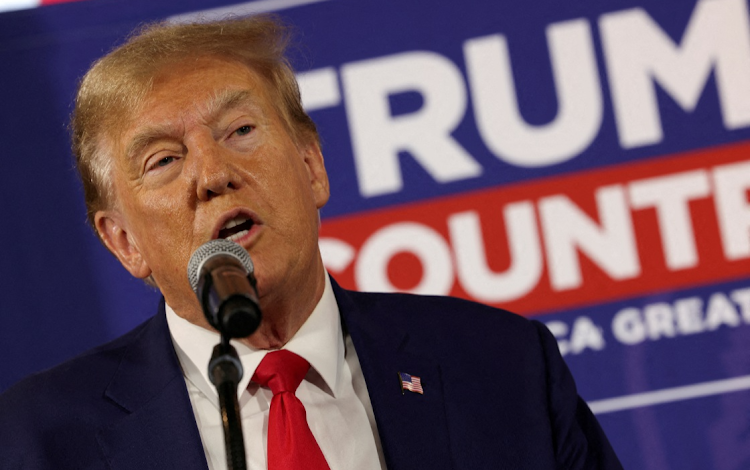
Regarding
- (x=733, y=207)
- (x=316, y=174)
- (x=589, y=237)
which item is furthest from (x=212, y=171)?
(x=733, y=207)

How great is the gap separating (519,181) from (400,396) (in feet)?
3.56

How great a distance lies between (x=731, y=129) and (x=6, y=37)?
2186mm

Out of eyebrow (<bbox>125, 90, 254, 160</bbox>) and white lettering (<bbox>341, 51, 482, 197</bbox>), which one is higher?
eyebrow (<bbox>125, 90, 254, 160</bbox>)

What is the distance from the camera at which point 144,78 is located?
2098 millimetres

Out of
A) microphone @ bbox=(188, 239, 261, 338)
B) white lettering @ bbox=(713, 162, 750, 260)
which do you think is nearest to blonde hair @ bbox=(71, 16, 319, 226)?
microphone @ bbox=(188, 239, 261, 338)

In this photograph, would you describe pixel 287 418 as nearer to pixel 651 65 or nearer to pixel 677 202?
pixel 677 202

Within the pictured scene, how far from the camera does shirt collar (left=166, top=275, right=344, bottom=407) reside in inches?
81.5

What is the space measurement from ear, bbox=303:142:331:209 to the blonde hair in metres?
0.03

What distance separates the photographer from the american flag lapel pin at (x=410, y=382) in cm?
212

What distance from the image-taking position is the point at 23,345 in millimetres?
3025

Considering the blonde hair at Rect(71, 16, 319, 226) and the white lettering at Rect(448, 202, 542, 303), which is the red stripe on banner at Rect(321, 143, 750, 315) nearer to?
the white lettering at Rect(448, 202, 542, 303)

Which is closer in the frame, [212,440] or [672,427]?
[212,440]

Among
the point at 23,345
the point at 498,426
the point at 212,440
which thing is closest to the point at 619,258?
the point at 498,426

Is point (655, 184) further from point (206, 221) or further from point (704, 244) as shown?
point (206, 221)
